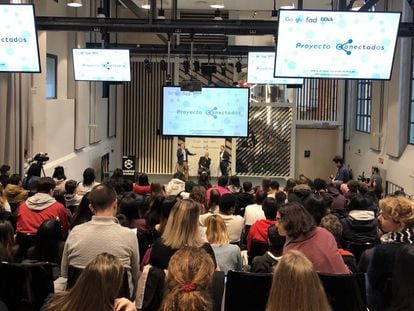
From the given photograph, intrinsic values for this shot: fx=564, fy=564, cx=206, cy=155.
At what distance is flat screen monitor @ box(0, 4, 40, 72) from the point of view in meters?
7.02

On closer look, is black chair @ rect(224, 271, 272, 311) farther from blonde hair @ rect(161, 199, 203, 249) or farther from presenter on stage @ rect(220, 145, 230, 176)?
presenter on stage @ rect(220, 145, 230, 176)

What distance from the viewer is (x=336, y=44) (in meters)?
6.83

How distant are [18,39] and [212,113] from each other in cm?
472

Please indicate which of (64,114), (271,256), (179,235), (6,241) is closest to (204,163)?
(64,114)

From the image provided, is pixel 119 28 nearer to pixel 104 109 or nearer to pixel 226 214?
pixel 226 214

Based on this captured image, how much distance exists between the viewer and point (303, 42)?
269 inches

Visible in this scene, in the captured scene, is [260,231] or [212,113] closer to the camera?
[260,231]

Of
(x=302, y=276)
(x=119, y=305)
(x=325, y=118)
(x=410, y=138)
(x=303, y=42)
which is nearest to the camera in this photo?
(x=302, y=276)

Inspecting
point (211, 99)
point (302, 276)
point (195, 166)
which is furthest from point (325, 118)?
point (302, 276)

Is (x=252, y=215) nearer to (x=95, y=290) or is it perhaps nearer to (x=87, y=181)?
(x=87, y=181)

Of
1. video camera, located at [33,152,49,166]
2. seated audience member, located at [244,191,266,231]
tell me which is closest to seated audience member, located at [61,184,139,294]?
seated audience member, located at [244,191,266,231]

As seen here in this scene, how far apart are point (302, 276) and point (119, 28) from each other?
792 cm

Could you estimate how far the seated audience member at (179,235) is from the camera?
3.32 meters

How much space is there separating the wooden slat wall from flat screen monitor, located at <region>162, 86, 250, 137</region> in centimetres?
755
